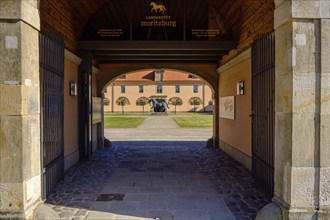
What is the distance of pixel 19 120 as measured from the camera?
346 centimetres

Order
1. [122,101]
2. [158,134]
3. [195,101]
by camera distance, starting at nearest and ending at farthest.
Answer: [158,134] → [122,101] → [195,101]

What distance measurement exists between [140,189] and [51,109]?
7.25 ft

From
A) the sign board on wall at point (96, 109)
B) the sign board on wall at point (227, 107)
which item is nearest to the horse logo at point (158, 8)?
the sign board on wall at point (227, 107)

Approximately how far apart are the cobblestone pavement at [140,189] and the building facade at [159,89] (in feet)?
131

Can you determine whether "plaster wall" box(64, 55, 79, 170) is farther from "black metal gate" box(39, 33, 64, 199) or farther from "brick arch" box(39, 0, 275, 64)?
"black metal gate" box(39, 33, 64, 199)

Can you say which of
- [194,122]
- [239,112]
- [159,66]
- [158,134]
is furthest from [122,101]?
[239,112]

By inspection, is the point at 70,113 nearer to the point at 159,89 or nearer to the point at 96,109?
the point at 96,109

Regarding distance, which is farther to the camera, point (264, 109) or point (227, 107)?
point (227, 107)

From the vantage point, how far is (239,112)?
820 centimetres

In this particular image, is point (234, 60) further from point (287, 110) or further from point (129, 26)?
point (287, 110)

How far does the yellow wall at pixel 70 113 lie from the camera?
7316 millimetres

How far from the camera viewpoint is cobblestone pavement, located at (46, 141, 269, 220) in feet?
15.0

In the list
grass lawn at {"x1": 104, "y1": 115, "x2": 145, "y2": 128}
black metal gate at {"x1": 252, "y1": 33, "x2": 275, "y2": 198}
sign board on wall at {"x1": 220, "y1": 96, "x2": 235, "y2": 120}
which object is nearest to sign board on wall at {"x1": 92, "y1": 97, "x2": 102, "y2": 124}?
sign board on wall at {"x1": 220, "y1": 96, "x2": 235, "y2": 120}

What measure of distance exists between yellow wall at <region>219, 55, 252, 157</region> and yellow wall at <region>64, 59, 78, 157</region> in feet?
14.9
